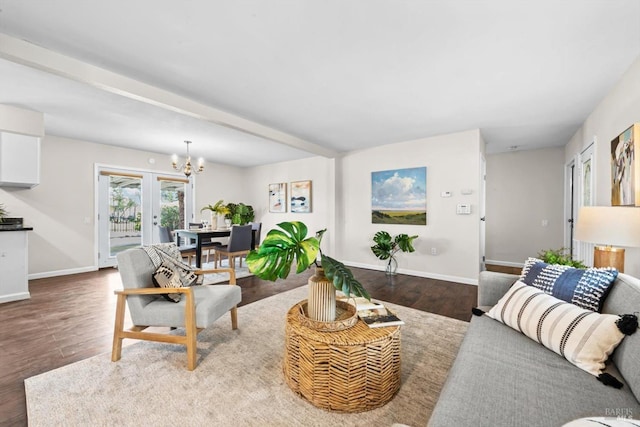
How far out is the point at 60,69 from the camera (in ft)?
6.93

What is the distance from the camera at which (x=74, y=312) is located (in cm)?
292

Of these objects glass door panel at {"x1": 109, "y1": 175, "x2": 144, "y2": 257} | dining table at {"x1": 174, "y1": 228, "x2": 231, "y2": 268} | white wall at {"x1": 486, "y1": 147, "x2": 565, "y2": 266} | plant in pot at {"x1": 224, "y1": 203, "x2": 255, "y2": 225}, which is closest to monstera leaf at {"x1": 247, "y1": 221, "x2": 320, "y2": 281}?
dining table at {"x1": 174, "y1": 228, "x2": 231, "y2": 268}

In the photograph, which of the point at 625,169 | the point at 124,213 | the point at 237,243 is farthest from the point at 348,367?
the point at 124,213

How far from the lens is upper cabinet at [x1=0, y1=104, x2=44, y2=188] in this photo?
3265 millimetres

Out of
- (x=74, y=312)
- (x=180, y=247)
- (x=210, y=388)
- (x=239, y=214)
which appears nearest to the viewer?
(x=210, y=388)

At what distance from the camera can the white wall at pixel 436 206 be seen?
4.11m

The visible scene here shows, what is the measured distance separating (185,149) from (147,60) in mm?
3406

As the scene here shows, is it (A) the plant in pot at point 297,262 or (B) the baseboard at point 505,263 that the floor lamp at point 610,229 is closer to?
(A) the plant in pot at point 297,262

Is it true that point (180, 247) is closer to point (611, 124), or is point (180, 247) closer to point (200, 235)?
point (200, 235)

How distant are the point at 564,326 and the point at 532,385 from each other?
435 millimetres

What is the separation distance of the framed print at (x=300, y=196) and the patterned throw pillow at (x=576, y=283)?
4.87 metres

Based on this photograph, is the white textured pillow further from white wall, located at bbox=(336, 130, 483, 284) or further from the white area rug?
white wall, located at bbox=(336, 130, 483, 284)

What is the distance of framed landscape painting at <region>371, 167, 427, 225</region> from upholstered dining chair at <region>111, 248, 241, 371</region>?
11.6 feet

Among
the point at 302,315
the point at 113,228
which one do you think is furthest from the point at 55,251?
the point at 302,315
